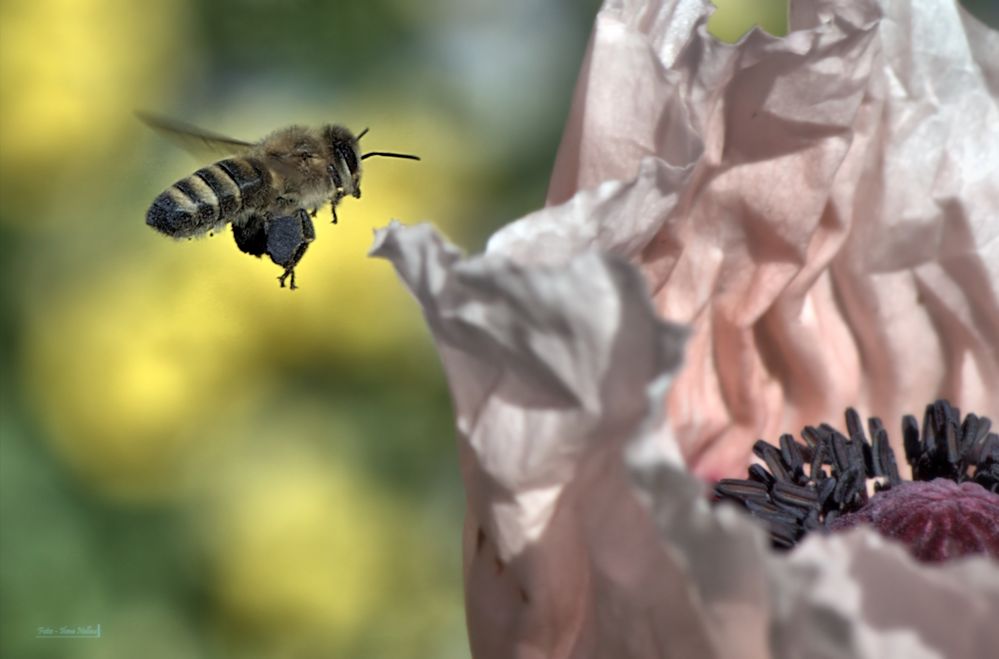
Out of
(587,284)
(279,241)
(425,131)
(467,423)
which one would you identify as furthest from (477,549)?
(425,131)

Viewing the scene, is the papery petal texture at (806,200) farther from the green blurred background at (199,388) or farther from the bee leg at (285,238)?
the green blurred background at (199,388)

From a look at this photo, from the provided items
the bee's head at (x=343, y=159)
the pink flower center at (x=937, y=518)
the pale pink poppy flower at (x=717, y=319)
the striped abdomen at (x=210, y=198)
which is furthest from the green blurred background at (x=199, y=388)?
the pink flower center at (x=937, y=518)

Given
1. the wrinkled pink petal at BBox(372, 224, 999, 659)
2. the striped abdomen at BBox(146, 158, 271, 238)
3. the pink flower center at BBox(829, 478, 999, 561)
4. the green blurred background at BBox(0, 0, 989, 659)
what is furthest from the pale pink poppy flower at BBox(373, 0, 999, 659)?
the green blurred background at BBox(0, 0, 989, 659)

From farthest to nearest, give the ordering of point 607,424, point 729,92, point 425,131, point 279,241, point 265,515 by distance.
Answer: point 425,131
point 265,515
point 279,241
point 729,92
point 607,424

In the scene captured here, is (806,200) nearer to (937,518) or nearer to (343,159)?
(937,518)

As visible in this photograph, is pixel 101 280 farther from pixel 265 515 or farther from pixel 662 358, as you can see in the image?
pixel 662 358

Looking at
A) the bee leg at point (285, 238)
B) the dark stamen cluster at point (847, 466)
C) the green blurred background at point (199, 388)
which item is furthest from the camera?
the green blurred background at point (199, 388)
